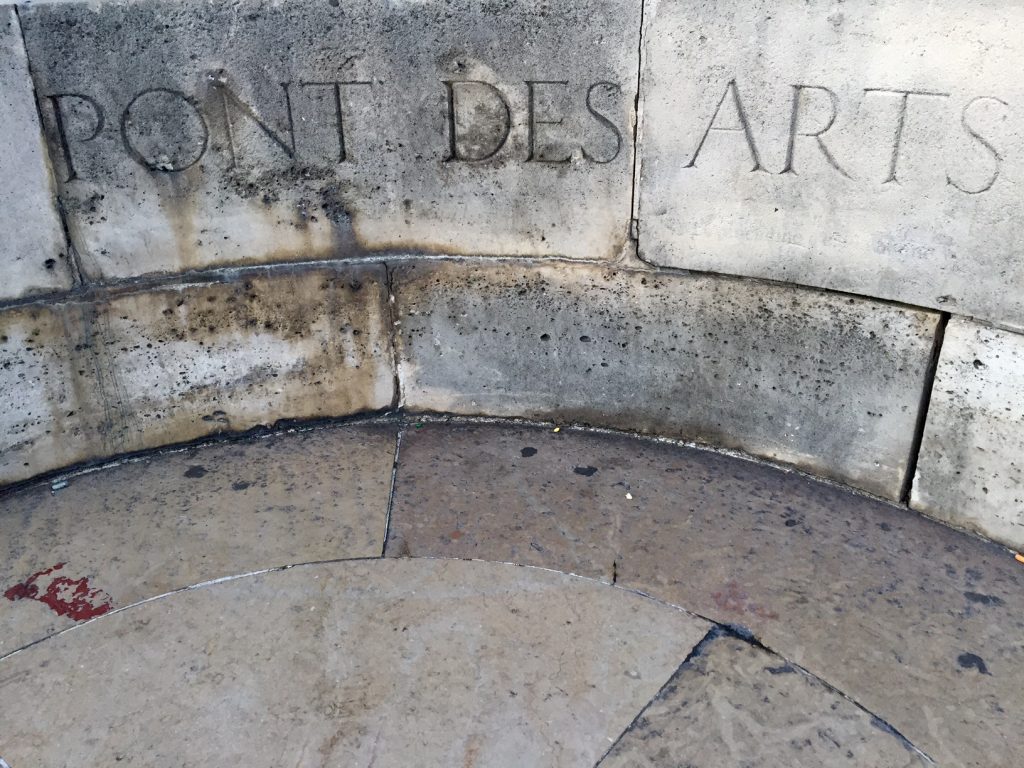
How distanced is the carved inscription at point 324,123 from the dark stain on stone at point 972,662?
179 centimetres

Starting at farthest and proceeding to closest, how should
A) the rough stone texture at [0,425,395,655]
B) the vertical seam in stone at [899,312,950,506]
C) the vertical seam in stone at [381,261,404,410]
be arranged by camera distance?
the vertical seam in stone at [381,261,404,410], the vertical seam in stone at [899,312,950,506], the rough stone texture at [0,425,395,655]

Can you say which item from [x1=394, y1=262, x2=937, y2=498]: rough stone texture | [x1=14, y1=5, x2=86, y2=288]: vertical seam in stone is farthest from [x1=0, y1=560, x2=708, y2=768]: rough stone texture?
[x1=14, y1=5, x2=86, y2=288]: vertical seam in stone

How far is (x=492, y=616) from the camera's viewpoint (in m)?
2.52

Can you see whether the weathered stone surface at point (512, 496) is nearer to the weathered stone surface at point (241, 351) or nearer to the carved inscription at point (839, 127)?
the weathered stone surface at point (241, 351)

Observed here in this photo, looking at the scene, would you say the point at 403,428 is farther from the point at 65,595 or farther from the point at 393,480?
the point at 65,595

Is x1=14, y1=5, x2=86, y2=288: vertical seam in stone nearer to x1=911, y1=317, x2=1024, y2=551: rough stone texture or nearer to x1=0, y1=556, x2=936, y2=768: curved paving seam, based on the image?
x1=0, y1=556, x2=936, y2=768: curved paving seam

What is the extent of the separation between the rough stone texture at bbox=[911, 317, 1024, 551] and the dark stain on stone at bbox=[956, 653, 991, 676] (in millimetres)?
526

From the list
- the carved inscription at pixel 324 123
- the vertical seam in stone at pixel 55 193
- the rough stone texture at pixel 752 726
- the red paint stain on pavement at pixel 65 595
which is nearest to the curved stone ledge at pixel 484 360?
the vertical seam in stone at pixel 55 193

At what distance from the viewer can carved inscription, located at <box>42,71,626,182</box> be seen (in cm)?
292

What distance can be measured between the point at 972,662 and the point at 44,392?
287cm

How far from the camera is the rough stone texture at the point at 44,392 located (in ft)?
9.75

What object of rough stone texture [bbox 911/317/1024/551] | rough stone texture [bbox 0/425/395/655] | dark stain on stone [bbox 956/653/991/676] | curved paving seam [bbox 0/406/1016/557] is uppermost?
rough stone texture [bbox 911/317/1024/551]

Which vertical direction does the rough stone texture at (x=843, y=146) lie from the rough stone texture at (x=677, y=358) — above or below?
above

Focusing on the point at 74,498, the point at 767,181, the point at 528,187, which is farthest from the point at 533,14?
the point at 74,498
